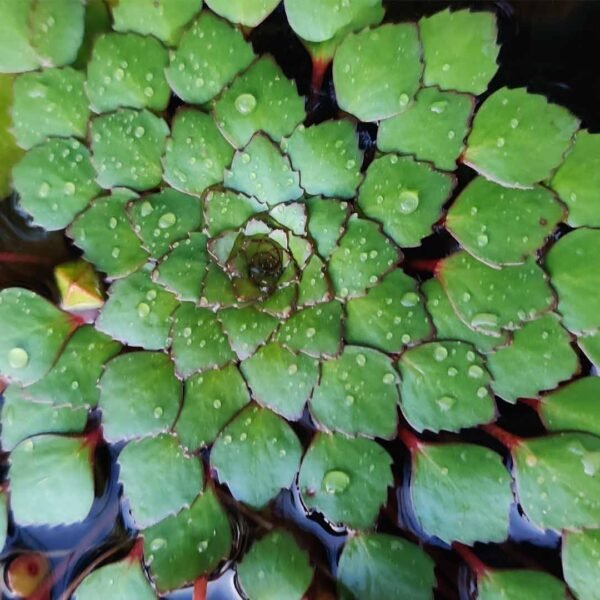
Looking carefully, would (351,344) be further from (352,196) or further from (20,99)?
(20,99)

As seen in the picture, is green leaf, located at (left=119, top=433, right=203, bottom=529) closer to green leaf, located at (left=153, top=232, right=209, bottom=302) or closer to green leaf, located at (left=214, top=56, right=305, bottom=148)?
green leaf, located at (left=153, top=232, right=209, bottom=302)

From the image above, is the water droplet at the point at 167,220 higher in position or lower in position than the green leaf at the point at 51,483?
higher

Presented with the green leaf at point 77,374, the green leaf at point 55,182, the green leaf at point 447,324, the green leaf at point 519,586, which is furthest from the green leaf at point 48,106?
the green leaf at point 519,586

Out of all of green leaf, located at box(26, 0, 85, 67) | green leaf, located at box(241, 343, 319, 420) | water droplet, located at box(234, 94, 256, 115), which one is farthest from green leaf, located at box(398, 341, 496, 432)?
green leaf, located at box(26, 0, 85, 67)

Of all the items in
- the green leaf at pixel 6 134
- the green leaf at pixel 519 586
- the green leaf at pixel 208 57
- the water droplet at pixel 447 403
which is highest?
the green leaf at pixel 208 57

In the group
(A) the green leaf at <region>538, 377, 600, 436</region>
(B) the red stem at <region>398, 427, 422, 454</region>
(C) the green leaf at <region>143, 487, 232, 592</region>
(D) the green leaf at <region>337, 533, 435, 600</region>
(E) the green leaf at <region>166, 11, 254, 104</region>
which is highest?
(E) the green leaf at <region>166, 11, 254, 104</region>

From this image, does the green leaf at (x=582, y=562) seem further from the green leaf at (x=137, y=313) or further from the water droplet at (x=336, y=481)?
the green leaf at (x=137, y=313)

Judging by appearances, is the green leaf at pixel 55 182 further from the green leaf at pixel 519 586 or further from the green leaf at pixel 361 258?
the green leaf at pixel 519 586

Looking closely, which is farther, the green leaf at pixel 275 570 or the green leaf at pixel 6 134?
the green leaf at pixel 6 134

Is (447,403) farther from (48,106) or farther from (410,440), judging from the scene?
(48,106)
